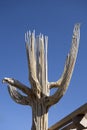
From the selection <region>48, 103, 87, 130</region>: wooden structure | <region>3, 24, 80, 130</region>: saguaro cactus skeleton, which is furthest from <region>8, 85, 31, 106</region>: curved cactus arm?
<region>48, 103, 87, 130</region>: wooden structure

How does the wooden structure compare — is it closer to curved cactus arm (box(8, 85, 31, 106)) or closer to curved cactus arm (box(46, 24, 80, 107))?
curved cactus arm (box(46, 24, 80, 107))

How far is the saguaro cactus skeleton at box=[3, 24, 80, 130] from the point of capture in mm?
7105

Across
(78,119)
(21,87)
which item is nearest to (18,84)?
(21,87)

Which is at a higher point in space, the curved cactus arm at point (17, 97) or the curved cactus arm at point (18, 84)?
the curved cactus arm at point (18, 84)

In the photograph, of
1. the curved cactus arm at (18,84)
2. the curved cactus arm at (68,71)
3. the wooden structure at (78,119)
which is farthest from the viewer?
the curved cactus arm at (18,84)

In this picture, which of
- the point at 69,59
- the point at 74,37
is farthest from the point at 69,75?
the point at 74,37

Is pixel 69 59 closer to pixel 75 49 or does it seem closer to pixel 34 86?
pixel 75 49

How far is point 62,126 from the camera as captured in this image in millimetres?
6273

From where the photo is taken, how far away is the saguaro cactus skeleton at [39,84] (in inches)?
280

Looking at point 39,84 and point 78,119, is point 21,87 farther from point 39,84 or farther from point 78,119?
point 78,119

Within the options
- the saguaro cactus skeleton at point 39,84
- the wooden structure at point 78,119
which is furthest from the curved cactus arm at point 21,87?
the wooden structure at point 78,119

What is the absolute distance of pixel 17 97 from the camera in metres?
7.59

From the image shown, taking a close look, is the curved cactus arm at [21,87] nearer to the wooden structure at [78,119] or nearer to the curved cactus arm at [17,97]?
the curved cactus arm at [17,97]

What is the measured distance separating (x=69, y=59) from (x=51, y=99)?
85cm
